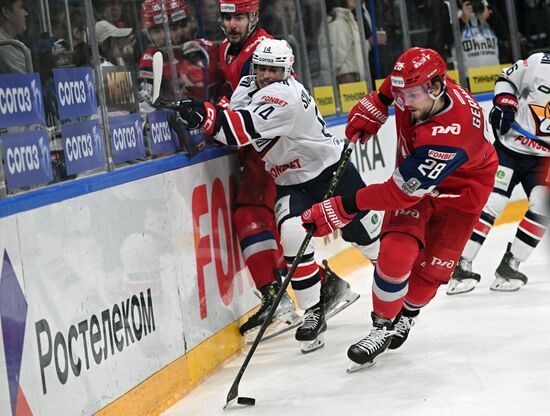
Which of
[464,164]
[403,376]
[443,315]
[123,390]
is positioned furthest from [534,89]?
[123,390]

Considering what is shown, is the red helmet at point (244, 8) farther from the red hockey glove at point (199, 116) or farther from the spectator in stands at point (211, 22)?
the red hockey glove at point (199, 116)

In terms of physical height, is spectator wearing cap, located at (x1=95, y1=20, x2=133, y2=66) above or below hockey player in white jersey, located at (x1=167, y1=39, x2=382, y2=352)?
above

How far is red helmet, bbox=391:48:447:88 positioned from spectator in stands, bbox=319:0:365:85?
2448 mm

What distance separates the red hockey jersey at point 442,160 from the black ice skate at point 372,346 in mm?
495

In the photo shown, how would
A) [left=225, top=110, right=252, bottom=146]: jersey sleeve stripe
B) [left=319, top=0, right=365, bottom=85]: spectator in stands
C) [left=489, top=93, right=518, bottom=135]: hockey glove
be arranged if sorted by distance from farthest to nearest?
[left=319, top=0, right=365, bottom=85]: spectator in stands → [left=489, top=93, right=518, bottom=135]: hockey glove → [left=225, top=110, right=252, bottom=146]: jersey sleeve stripe

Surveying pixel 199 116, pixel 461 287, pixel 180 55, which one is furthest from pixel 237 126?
pixel 461 287

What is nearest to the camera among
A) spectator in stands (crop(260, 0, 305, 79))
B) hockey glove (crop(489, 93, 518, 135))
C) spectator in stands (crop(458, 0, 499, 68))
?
hockey glove (crop(489, 93, 518, 135))

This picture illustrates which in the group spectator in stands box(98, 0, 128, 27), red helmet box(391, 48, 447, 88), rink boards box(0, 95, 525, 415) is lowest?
rink boards box(0, 95, 525, 415)

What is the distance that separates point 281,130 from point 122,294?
1.02 m

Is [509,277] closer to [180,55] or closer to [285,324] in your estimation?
[285,324]

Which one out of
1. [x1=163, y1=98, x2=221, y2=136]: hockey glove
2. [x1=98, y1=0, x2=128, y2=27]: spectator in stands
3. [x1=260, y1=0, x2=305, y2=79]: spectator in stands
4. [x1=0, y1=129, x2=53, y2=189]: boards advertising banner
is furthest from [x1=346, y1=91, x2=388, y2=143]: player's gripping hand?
[x1=0, y1=129, x2=53, y2=189]: boards advertising banner

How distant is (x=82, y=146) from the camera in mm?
3389

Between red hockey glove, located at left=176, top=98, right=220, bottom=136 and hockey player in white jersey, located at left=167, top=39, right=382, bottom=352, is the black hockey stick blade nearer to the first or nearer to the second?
hockey player in white jersey, located at left=167, top=39, right=382, bottom=352

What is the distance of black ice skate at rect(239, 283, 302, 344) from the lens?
4.39 m
